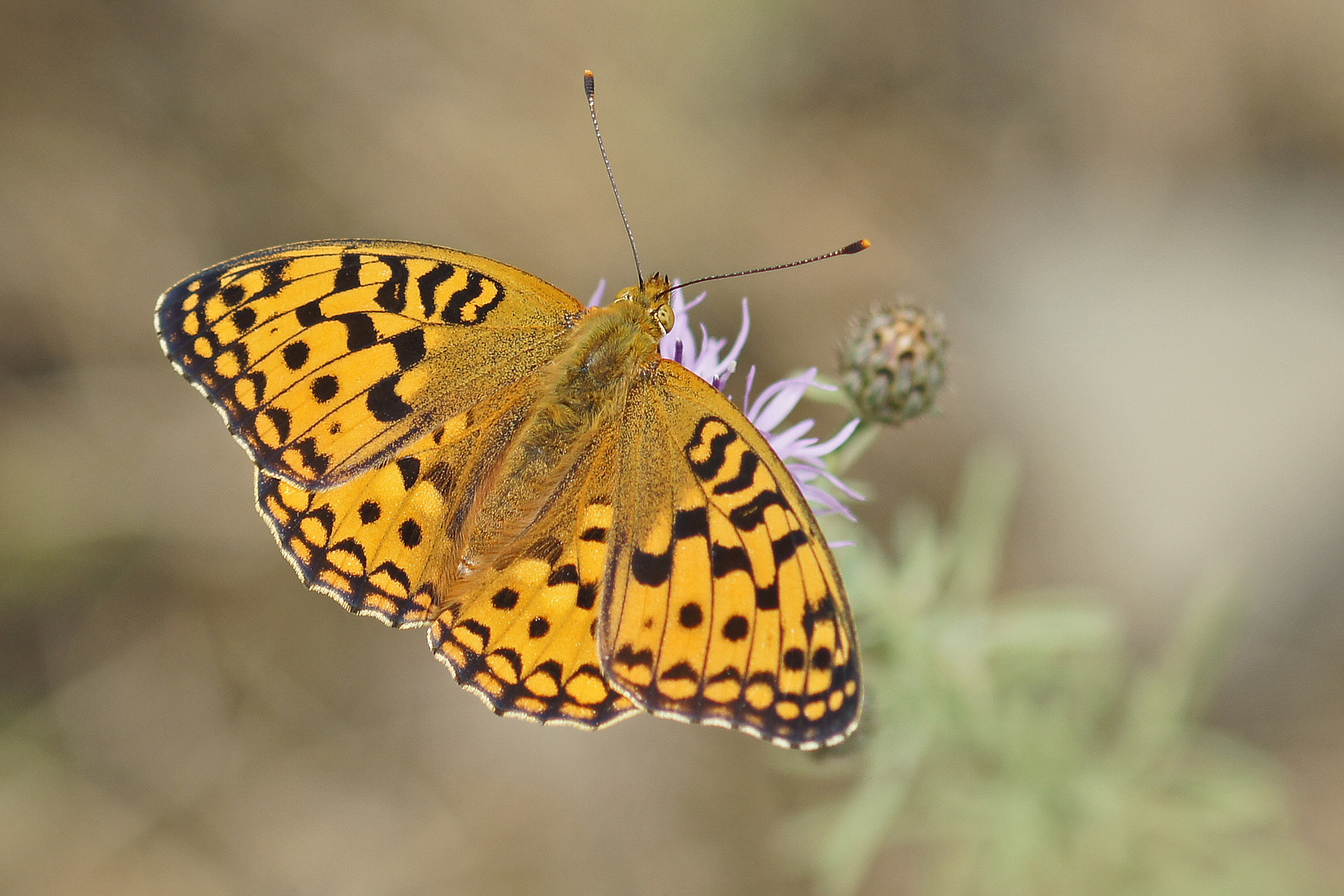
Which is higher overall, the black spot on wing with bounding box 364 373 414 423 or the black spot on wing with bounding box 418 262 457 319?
the black spot on wing with bounding box 418 262 457 319

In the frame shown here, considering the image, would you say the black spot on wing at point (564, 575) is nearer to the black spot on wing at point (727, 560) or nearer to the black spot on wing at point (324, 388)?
the black spot on wing at point (727, 560)

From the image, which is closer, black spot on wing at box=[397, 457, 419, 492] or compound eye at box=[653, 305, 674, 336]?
black spot on wing at box=[397, 457, 419, 492]

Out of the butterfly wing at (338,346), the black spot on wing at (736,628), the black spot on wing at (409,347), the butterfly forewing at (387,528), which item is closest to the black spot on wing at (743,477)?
the black spot on wing at (736,628)

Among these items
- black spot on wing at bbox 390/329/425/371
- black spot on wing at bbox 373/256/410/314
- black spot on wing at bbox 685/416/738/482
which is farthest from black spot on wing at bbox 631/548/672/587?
black spot on wing at bbox 373/256/410/314

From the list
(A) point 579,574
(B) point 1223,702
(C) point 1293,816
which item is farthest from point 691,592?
(C) point 1293,816

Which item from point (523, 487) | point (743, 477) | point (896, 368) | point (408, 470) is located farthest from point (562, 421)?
point (896, 368)

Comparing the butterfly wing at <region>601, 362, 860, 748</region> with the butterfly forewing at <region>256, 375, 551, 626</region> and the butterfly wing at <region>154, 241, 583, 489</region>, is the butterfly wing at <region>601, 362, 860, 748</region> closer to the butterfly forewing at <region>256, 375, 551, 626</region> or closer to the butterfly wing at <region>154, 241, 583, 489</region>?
the butterfly forewing at <region>256, 375, 551, 626</region>
